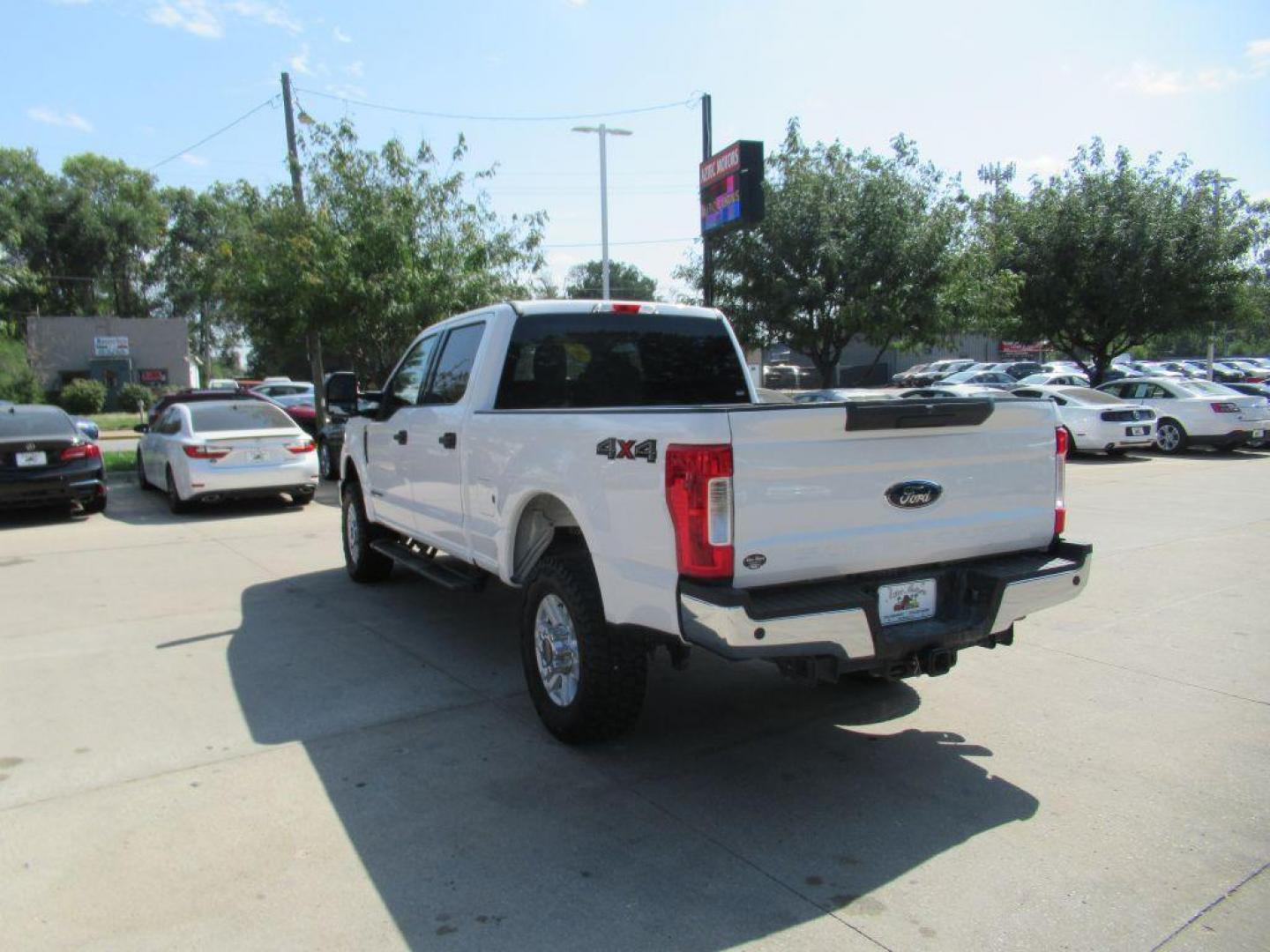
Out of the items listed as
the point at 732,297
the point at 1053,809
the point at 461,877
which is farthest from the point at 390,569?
the point at 732,297

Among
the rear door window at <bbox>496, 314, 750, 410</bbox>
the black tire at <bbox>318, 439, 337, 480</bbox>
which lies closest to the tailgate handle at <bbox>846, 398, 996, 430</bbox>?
the rear door window at <bbox>496, 314, 750, 410</bbox>

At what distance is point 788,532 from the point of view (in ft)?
11.5

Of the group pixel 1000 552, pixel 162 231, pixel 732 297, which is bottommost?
pixel 1000 552

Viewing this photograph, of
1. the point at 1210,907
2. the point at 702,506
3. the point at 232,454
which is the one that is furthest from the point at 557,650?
the point at 232,454

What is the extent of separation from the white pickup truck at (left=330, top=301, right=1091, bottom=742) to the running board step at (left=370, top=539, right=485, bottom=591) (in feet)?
0.27

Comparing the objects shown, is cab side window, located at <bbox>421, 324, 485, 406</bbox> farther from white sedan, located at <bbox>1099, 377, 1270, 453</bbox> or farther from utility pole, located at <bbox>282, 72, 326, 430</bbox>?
white sedan, located at <bbox>1099, 377, 1270, 453</bbox>

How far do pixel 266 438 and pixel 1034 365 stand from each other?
3798 cm

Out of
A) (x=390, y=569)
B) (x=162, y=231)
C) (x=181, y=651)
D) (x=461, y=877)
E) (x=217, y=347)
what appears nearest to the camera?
(x=461, y=877)

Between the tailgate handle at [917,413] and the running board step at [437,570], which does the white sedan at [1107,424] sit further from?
the tailgate handle at [917,413]

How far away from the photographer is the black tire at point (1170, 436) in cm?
1861

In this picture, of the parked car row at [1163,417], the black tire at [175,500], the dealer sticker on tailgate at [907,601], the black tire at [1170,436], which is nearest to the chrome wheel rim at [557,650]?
the dealer sticker on tailgate at [907,601]

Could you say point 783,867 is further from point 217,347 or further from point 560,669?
point 217,347

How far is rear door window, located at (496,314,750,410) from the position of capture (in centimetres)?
536

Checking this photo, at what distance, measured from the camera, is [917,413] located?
3668 millimetres
